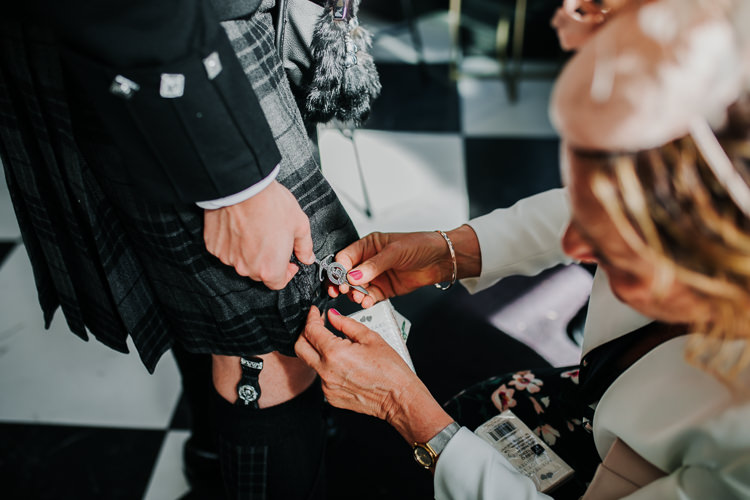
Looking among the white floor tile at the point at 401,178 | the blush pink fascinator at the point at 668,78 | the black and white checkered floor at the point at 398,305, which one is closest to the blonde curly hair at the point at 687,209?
the blush pink fascinator at the point at 668,78

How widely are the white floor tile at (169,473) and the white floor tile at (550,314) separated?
83cm

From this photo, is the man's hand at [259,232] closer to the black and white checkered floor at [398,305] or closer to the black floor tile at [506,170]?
the black and white checkered floor at [398,305]

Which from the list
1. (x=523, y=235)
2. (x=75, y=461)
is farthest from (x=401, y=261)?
(x=75, y=461)

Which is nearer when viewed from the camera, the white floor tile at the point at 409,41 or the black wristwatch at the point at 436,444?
the black wristwatch at the point at 436,444

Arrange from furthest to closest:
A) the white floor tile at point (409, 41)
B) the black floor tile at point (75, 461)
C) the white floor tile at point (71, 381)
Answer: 1. the white floor tile at point (409, 41)
2. the white floor tile at point (71, 381)
3. the black floor tile at point (75, 461)

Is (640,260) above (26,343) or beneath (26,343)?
above

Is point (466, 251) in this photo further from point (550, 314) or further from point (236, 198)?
point (550, 314)

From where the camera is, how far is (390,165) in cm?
196

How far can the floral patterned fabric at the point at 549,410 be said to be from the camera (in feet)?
2.60

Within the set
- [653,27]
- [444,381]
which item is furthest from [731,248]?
[444,381]

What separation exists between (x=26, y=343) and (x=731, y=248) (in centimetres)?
159

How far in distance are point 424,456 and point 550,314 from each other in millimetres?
851

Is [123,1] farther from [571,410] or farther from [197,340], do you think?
[571,410]

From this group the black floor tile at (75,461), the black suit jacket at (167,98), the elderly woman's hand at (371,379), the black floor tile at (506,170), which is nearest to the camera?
the black suit jacket at (167,98)
